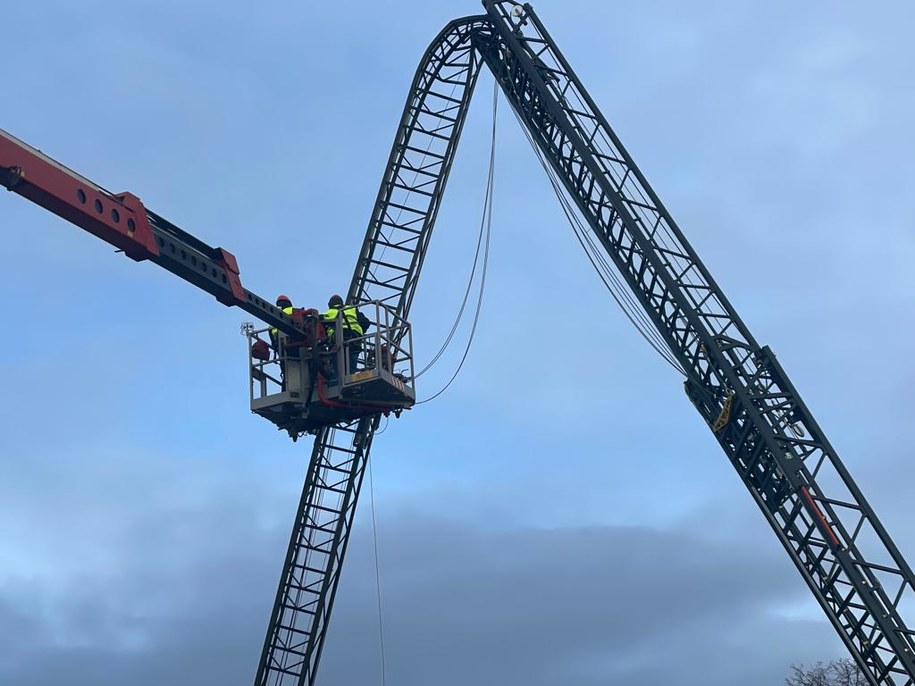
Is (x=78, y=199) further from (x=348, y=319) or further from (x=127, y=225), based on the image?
(x=348, y=319)

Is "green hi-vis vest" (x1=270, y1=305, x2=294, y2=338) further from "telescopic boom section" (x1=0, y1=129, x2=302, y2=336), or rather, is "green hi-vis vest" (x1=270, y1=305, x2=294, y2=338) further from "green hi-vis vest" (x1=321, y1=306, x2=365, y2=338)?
"green hi-vis vest" (x1=321, y1=306, x2=365, y2=338)

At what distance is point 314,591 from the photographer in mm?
40281

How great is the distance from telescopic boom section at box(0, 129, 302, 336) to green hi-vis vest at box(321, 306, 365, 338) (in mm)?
759

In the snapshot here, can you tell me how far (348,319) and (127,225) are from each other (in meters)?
7.22

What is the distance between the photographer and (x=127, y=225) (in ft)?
93.7

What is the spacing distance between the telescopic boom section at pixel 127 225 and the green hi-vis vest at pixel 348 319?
76 cm

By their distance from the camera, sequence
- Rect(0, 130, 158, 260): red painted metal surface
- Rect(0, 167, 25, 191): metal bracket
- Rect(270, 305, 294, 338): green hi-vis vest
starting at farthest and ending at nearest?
Rect(270, 305, 294, 338): green hi-vis vest
Rect(0, 130, 158, 260): red painted metal surface
Rect(0, 167, 25, 191): metal bracket

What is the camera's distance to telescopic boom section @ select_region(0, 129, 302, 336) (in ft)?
85.3

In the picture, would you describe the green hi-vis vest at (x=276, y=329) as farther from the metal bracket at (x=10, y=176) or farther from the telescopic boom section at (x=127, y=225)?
the metal bracket at (x=10, y=176)

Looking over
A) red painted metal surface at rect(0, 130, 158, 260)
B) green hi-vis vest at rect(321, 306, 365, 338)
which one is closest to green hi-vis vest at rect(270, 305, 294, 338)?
green hi-vis vest at rect(321, 306, 365, 338)

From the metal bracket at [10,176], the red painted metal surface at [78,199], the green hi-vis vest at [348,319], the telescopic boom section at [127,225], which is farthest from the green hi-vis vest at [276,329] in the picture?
the metal bracket at [10,176]

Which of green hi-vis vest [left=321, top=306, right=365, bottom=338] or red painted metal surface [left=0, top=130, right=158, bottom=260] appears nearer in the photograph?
red painted metal surface [left=0, top=130, right=158, bottom=260]

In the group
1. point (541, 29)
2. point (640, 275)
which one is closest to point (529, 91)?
point (541, 29)

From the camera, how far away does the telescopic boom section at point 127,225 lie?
26.0 metres
